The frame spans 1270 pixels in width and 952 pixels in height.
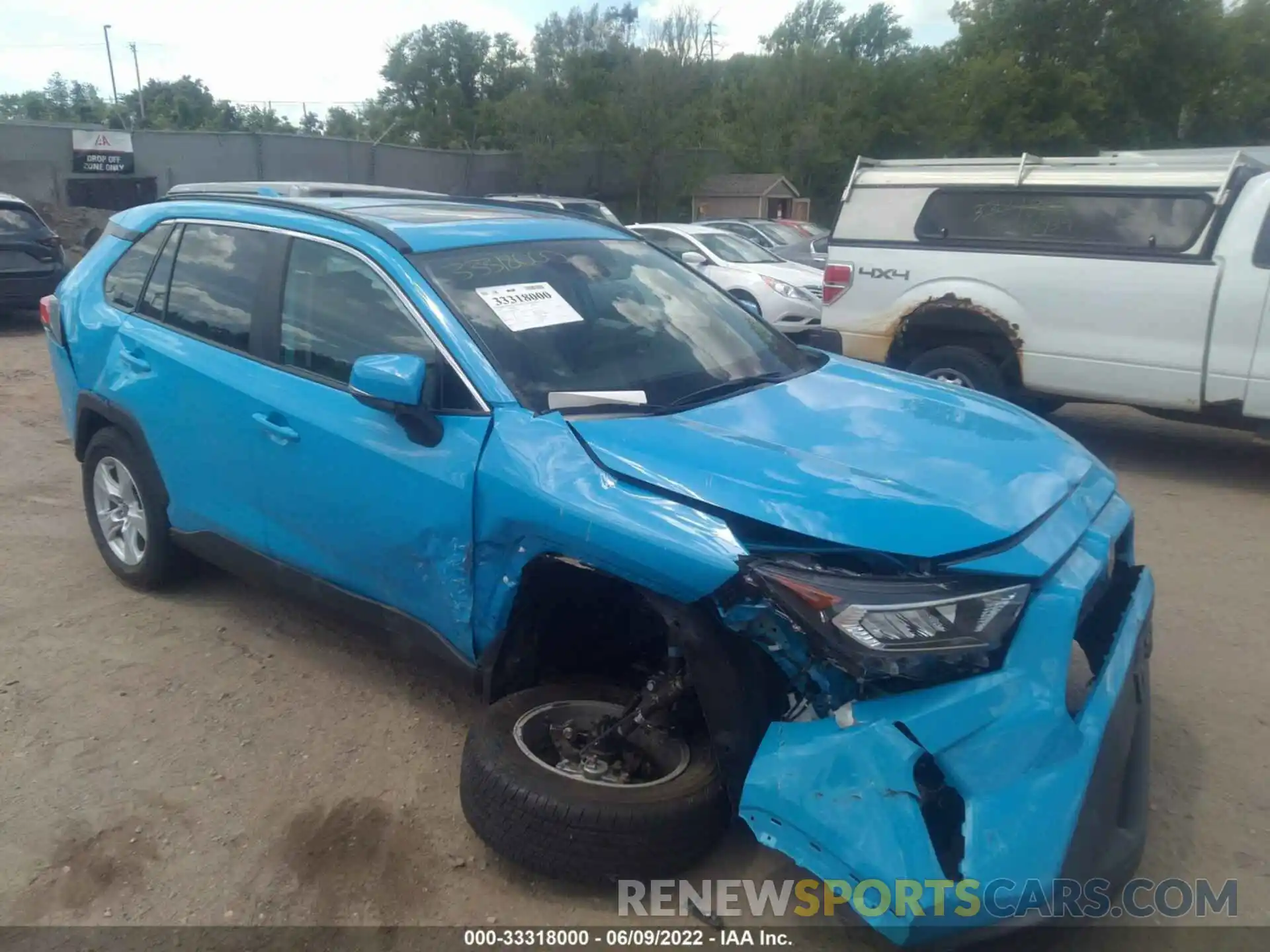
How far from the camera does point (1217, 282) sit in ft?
21.5

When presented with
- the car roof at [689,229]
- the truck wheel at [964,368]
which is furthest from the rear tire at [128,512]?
the car roof at [689,229]

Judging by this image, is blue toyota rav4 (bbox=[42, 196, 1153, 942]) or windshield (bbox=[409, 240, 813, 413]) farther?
windshield (bbox=[409, 240, 813, 413])

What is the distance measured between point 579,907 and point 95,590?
3.13 meters

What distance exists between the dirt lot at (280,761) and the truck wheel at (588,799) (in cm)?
18

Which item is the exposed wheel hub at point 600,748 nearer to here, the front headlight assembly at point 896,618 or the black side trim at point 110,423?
the front headlight assembly at point 896,618

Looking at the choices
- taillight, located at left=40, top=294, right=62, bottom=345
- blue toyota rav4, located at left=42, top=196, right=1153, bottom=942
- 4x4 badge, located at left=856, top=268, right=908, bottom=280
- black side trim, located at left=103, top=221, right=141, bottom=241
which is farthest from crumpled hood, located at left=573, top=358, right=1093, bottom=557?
4x4 badge, located at left=856, top=268, right=908, bottom=280

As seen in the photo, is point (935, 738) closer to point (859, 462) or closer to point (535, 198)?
point (859, 462)

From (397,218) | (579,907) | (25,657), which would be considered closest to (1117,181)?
(397,218)

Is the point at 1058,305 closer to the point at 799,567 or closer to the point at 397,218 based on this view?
the point at 397,218

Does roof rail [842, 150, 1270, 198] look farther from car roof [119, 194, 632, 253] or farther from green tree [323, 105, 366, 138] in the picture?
green tree [323, 105, 366, 138]

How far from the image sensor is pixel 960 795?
2.24m

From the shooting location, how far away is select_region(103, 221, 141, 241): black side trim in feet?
15.0

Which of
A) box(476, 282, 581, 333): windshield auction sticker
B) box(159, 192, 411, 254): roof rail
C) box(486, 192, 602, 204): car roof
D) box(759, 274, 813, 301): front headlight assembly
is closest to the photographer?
box(476, 282, 581, 333): windshield auction sticker

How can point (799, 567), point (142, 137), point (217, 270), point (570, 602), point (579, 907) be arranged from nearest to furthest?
1. point (799, 567)
2. point (579, 907)
3. point (570, 602)
4. point (217, 270)
5. point (142, 137)
